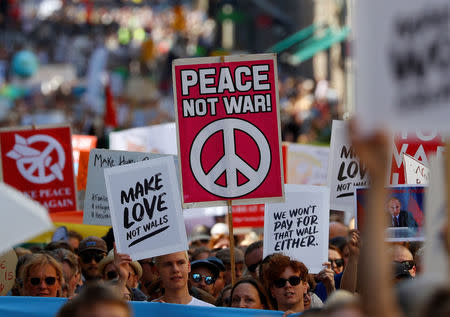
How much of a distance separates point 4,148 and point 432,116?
7202 millimetres

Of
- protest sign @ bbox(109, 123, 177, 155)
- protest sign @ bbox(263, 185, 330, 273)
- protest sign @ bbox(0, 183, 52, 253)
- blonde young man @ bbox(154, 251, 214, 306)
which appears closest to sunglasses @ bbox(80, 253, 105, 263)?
protest sign @ bbox(263, 185, 330, 273)

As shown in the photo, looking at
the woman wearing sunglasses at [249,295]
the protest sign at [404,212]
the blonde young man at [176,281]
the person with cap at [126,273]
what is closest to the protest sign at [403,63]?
the woman wearing sunglasses at [249,295]

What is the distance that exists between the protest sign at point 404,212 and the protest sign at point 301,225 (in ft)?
1.20

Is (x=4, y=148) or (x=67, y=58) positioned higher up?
(x=67, y=58)

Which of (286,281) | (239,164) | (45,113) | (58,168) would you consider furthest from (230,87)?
(45,113)

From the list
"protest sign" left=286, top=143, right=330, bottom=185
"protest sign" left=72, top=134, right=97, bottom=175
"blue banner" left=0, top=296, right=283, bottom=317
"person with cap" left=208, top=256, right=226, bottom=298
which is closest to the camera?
"blue banner" left=0, top=296, right=283, bottom=317

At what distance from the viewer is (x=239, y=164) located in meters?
7.12

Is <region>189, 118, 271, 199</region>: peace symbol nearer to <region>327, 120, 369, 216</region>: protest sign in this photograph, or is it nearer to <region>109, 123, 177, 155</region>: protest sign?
<region>327, 120, 369, 216</region>: protest sign

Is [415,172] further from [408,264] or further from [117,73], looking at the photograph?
[117,73]

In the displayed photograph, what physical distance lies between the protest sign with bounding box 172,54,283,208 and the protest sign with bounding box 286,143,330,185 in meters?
3.94

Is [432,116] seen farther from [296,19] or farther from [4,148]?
[296,19]

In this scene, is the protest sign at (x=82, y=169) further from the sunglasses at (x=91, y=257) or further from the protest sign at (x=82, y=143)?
the sunglasses at (x=91, y=257)

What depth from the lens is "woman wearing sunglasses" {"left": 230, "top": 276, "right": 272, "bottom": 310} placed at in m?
5.94

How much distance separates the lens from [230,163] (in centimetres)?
710
